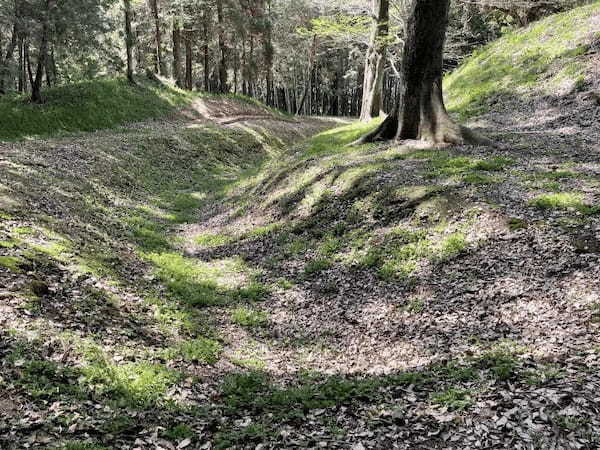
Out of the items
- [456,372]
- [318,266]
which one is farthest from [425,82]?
[456,372]

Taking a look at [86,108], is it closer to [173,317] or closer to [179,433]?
[173,317]

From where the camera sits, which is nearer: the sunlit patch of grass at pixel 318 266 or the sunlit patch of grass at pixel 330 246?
the sunlit patch of grass at pixel 318 266

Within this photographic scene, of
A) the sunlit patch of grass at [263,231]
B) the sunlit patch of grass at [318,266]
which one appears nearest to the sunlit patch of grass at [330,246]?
the sunlit patch of grass at [318,266]

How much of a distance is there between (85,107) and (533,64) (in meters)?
22.9

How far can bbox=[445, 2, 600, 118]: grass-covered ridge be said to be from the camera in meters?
18.6

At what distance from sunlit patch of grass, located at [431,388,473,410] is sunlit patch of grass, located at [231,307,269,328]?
12.9 feet

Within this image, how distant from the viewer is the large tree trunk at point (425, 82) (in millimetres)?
13578

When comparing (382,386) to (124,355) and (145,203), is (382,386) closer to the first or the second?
(124,355)

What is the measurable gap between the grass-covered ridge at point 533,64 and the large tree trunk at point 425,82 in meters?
5.59

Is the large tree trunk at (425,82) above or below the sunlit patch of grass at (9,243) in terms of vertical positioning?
above

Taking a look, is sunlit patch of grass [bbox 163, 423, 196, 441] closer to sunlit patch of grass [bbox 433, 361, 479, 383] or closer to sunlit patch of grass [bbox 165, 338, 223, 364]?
A: sunlit patch of grass [bbox 165, 338, 223, 364]

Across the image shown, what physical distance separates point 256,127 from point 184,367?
26.9 metres

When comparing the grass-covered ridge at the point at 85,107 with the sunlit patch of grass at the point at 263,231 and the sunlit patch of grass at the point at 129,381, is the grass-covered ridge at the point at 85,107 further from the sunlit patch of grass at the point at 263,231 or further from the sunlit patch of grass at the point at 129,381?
the sunlit patch of grass at the point at 129,381

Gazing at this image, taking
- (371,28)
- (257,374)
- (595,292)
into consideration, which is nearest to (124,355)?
(257,374)
